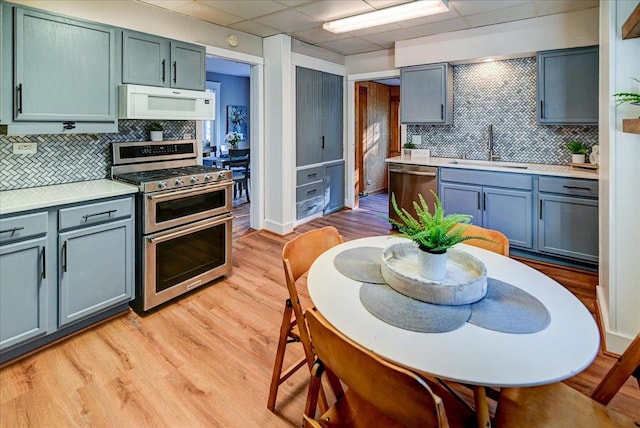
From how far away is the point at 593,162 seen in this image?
11.8 feet

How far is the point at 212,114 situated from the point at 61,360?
7.55ft

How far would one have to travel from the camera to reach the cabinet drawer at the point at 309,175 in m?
5.02

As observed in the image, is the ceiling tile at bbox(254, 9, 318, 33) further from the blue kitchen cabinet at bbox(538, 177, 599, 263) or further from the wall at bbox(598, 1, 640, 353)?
the blue kitchen cabinet at bbox(538, 177, 599, 263)

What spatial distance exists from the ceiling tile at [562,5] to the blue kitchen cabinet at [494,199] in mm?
1635

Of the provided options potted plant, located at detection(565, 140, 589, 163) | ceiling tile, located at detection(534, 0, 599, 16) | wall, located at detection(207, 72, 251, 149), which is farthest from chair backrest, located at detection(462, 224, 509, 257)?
wall, located at detection(207, 72, 251, 149)

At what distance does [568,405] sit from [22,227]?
8.96 ft

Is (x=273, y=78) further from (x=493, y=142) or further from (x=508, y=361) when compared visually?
(x=508, y=361)

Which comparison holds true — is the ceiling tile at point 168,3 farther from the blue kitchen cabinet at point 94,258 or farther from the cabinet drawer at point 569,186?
the cabinet drawer at point 569,186

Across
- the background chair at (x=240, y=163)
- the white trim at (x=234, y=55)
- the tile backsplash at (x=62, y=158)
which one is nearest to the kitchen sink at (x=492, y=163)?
the white trim at (x=234, y=55)

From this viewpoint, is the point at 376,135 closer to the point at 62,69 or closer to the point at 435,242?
the point at 62,69

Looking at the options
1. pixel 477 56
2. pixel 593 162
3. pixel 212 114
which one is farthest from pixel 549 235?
pixel 212 114

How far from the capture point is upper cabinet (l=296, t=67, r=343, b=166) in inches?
193

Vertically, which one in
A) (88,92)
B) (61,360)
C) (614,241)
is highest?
(88,92)

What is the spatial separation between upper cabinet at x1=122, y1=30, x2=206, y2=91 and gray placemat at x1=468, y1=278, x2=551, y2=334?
2.89 metres
